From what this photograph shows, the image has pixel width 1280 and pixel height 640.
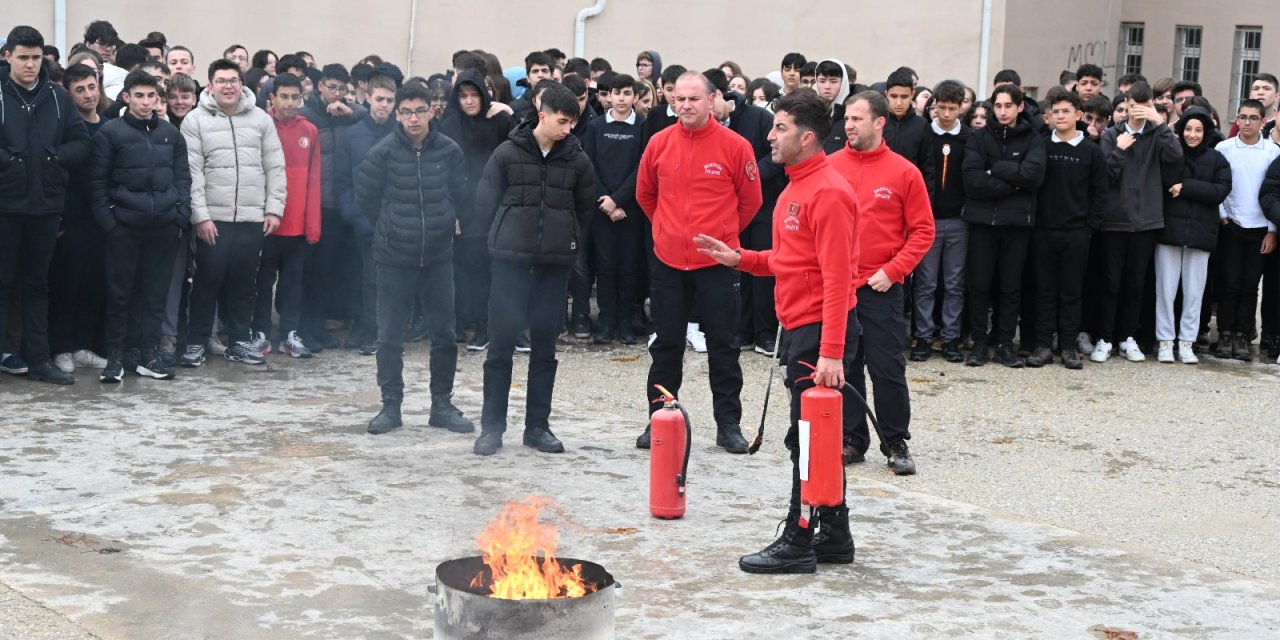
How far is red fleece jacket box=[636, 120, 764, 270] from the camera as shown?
28.7ft

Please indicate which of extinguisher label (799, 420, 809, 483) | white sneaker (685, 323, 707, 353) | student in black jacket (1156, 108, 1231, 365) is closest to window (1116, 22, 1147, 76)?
student in black jacket (1156, 108, 1231, 365)

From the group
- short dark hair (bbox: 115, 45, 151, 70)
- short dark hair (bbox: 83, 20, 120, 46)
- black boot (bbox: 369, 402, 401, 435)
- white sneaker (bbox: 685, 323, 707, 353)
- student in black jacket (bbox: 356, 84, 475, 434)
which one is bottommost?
black boot (bbox: 369, 402, 401, 435)

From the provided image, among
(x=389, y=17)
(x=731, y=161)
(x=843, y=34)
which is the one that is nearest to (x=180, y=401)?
(x=731, y=161)

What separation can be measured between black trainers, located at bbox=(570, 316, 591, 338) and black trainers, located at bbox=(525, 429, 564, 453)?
3.76m

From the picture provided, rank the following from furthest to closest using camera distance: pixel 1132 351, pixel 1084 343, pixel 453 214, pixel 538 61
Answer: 1. pixel 538 61
2. pixel 1084 343
3. pixel 1132 351
4. pixel 453 214

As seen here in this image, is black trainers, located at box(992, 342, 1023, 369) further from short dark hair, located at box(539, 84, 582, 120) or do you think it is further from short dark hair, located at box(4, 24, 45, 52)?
short dark hair, located at box(4, 24, 45, 52)

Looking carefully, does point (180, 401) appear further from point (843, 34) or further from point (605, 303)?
point (843, 34)

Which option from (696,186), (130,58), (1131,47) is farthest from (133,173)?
(1131,47)

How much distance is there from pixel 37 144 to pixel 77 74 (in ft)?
2.24

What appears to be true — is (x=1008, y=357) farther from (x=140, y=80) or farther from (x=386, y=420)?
(x=140, y=80)

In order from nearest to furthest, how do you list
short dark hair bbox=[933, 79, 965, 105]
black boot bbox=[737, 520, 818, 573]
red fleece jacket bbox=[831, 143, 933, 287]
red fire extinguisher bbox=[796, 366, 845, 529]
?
red fire extinguisher bbox=[796, 366, 845, 529], black boot bbox=[737, 520, 818, 573], red fleece jacket bbox=[831, 143, 933, 287], short dark hair bbox=[933, 79, 965, 105]

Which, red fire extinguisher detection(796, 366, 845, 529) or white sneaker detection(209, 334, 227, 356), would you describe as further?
white sneaker detection(209, 334, 227, 356)

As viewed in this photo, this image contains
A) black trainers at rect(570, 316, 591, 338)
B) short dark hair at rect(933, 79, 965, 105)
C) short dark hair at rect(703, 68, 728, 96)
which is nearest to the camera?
short dark hair at rect(933, 79, 965, 105)

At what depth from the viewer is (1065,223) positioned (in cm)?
1176
